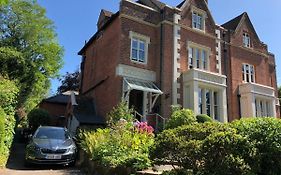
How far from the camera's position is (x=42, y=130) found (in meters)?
13.9

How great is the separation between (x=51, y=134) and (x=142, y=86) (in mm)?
7040

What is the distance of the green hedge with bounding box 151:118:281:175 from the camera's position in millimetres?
6621

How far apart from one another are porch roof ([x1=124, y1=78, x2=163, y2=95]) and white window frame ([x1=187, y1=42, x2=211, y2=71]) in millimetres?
3957

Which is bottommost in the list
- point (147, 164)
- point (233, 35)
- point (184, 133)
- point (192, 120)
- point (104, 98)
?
point (147, 164)

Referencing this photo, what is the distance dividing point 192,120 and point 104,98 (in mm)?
6996

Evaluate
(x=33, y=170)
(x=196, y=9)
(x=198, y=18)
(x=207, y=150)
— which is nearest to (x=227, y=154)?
(x=207, y=150)

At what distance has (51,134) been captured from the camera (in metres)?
13.7

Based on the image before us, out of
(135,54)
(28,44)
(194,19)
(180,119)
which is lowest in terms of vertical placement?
(180,119)

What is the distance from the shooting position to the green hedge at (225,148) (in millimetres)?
6621

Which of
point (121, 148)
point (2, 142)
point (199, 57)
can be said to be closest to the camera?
point (121, 148)

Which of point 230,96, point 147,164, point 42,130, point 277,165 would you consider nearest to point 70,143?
point 42,130

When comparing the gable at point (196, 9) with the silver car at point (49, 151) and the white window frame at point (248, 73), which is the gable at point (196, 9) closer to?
the white window frame at point (248, 73)

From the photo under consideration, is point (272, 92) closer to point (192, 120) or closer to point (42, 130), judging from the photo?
point (192, 120)

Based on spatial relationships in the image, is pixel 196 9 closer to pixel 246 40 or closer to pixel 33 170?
pixel 246 40
